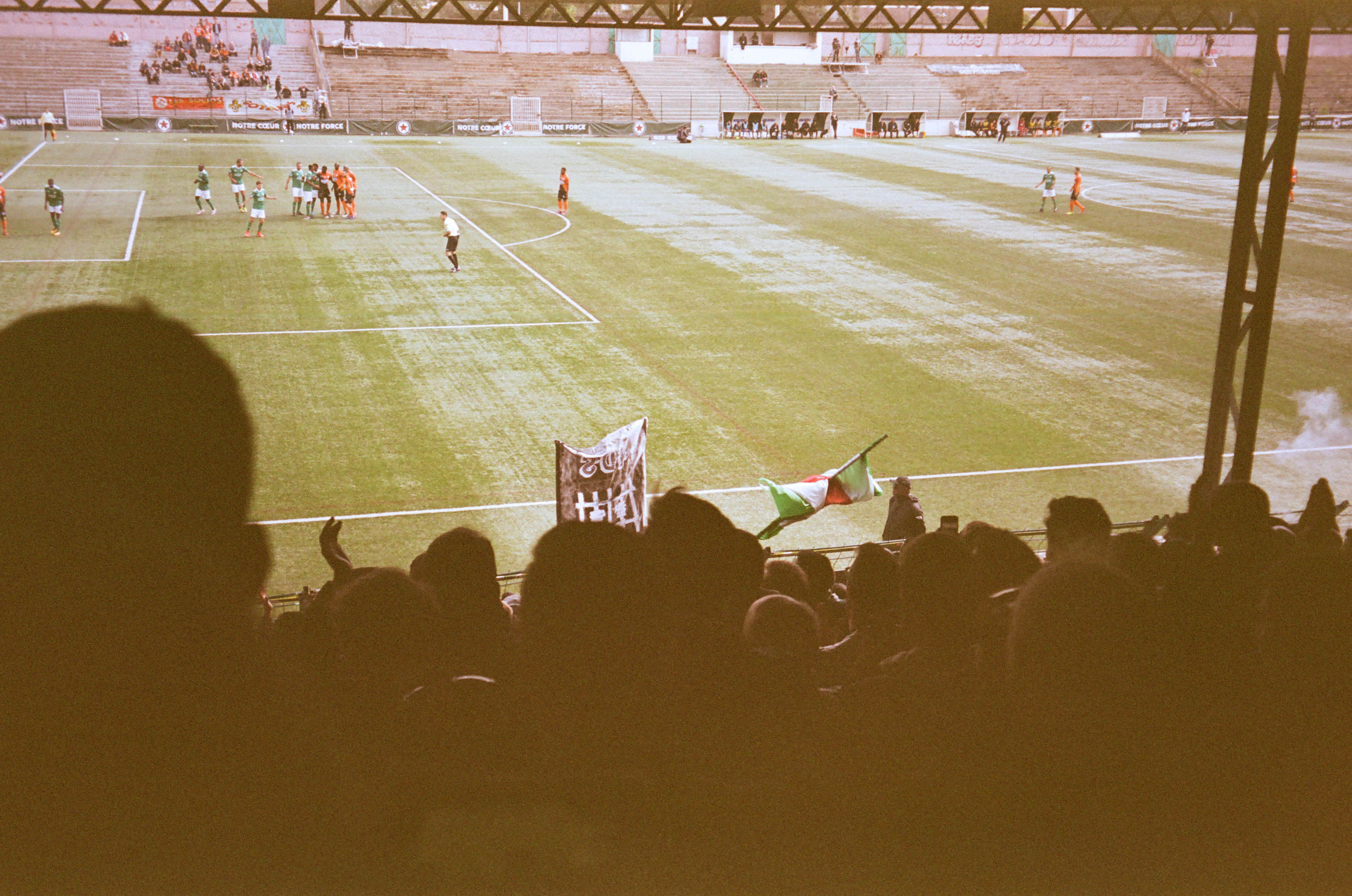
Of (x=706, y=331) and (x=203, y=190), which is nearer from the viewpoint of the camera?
(x=706, y=331)

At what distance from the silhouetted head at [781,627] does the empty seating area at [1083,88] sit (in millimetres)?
83561

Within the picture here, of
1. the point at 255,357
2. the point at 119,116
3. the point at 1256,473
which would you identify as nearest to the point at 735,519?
the point at 1256,473

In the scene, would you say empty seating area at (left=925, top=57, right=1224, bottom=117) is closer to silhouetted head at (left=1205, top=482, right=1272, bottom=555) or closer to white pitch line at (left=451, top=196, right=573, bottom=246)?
white pitch line at (left=451, top=196, right=573, bottom=246)

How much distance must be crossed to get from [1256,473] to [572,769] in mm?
15107

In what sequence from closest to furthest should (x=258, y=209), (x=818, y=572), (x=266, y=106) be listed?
1. (x=818, y=572)
2. (x=258, y=209)
3. (x=266, y=106)

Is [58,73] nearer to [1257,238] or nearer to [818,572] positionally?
[1257,238]

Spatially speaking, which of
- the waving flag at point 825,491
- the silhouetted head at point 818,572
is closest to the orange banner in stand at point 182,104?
the waving flag at point 825,491

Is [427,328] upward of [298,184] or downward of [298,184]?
downward

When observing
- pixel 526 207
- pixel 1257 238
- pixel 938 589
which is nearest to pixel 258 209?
pixel 526 207

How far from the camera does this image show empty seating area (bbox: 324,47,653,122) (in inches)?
2726

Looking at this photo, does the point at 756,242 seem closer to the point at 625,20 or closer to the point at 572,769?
the point at 625,20

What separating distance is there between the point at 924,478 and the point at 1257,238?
5347 mm

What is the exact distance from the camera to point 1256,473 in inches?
634

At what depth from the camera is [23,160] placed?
45.8 meters
